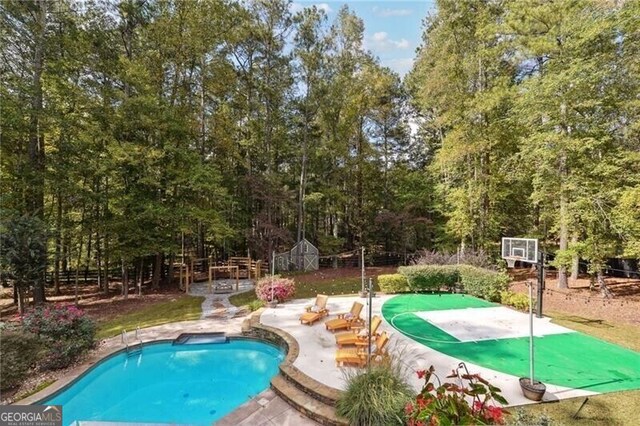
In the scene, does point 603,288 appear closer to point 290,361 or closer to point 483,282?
point 483,282

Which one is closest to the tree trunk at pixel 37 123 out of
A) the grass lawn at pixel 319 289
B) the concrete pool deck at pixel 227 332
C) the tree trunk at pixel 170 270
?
the concrete pool deck at pixel 227 332

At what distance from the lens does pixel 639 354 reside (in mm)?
7422

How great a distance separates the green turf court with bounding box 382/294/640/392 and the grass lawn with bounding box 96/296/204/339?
23.8 feet

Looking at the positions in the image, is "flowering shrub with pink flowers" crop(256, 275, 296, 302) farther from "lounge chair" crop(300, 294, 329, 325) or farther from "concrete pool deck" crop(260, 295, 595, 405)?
"lounge chair" crop(300, 294, 329, 325)

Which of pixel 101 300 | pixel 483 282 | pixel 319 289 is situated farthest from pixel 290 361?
pixel 101 300

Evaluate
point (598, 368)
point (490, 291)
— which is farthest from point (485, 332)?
point (490, 291)

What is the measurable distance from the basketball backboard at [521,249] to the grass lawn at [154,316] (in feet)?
35.5

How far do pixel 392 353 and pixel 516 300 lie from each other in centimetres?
683

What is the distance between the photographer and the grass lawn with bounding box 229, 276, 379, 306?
1341 centimetres

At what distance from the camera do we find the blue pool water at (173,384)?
6141mm

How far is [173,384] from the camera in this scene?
7305mm

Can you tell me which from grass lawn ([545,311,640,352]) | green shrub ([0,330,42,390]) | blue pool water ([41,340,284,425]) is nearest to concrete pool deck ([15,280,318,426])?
blue pool water ([41,340,284,425])

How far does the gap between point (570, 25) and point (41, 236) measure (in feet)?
63.2

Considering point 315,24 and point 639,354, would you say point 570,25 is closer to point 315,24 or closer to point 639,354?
point 639,354
